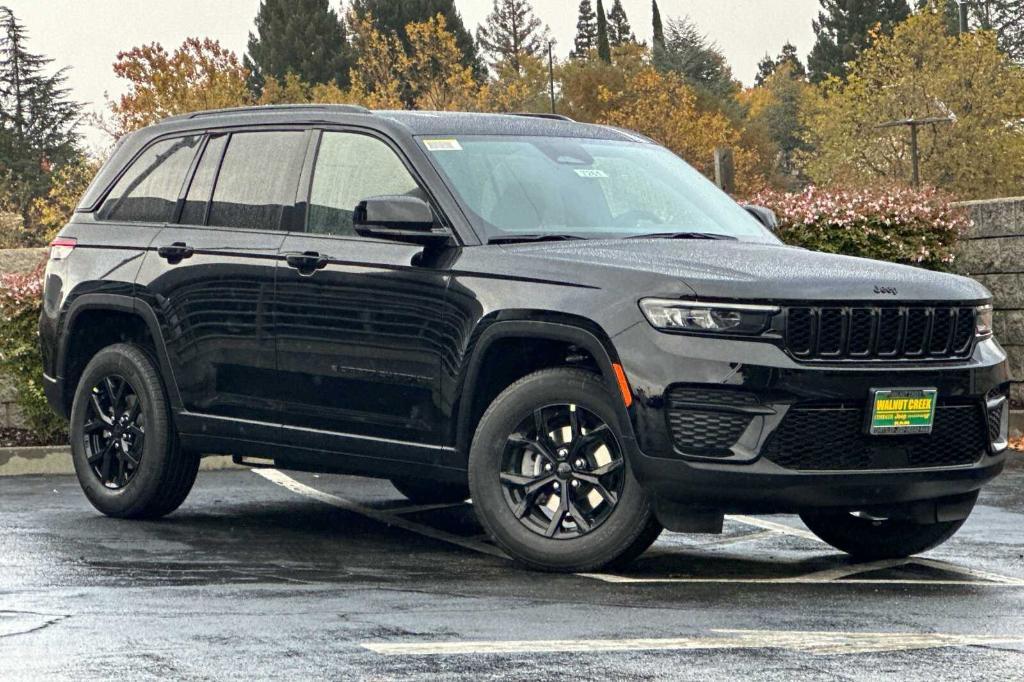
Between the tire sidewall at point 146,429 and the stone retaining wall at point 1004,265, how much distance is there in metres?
→ 7.98

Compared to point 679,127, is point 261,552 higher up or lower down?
lower down

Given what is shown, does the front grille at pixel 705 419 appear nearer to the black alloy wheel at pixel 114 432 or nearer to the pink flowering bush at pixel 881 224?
the black alloy wheel at pixel 114 432

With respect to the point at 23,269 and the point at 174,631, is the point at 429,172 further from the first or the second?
the point at 23,269

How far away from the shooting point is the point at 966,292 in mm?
7887

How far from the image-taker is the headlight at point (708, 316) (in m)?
7.27

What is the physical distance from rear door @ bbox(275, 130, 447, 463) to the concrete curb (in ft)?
16.8

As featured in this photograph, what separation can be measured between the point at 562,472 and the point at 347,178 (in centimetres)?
196

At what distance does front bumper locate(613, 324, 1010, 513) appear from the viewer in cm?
727

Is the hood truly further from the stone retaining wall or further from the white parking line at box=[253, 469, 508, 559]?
the stone retaining wall

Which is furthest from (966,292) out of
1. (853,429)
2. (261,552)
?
(261,552)

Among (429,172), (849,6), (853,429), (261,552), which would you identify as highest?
(849,6)

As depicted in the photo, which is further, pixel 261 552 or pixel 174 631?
pixel 261 552

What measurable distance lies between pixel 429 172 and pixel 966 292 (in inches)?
93.5

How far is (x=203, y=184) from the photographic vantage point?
9625 mm
